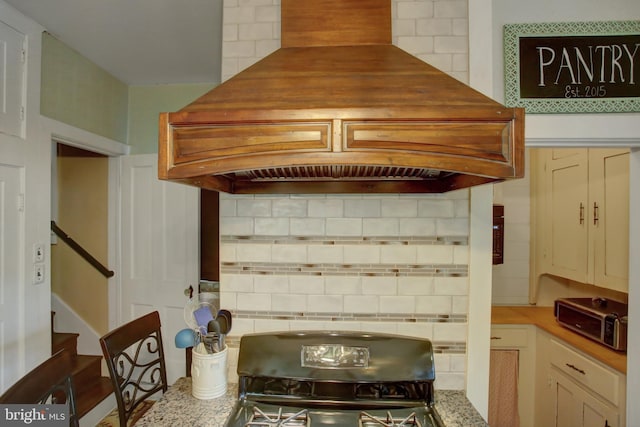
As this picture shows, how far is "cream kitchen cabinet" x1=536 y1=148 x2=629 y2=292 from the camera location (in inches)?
78.5

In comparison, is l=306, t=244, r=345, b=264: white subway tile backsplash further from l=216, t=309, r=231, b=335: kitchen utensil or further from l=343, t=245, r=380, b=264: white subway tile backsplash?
l=216, t=309, r=231, b=335: kitchen utensil

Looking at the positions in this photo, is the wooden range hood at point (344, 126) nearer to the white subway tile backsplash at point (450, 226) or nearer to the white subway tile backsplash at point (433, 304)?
the white subway tile backsplash at point (450, 226)

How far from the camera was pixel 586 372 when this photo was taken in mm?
1992

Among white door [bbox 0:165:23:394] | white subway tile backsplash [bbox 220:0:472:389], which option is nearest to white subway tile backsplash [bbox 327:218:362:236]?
white subway tile backsplash [bbox 220:0:472:389]

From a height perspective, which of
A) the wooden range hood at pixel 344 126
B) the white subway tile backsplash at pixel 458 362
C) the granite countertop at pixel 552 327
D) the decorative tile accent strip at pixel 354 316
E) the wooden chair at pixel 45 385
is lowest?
the granite countertop at pixel 552 327

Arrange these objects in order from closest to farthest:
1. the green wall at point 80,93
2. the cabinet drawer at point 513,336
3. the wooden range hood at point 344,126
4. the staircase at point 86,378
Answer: the wooden range hood at point 344,126, the green wall at point 80,93, the staircase at point 86,378, the cabinet drawer at point 513,336

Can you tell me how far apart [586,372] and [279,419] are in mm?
1970

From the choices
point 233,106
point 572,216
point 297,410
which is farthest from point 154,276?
point 572,216

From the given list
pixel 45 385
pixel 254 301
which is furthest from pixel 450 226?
pixel 45 385

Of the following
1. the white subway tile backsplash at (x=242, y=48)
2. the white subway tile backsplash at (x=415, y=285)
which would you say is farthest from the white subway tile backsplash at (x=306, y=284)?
the white subway tile backsplash at (x=242, y=48)

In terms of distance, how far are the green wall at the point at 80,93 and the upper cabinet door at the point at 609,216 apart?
3.49 metres

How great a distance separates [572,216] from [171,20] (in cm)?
298

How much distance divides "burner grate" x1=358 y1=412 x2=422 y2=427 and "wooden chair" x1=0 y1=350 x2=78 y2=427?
0.90 meters

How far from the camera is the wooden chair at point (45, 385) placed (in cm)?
87
